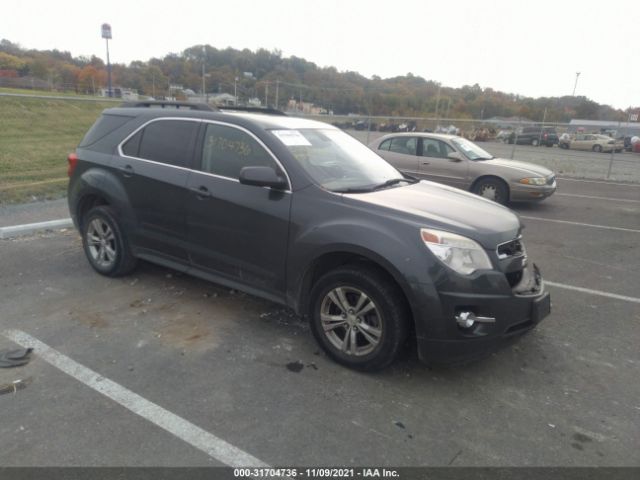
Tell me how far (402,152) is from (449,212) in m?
7.48

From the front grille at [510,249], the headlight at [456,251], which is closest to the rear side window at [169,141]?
the headlight at [456,251]

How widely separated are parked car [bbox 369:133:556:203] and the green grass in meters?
7.04

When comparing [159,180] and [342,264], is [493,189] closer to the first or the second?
[342,264]

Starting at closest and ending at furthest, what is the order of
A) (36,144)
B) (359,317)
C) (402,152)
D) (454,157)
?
(359,317), (454,157), (402,152), (36,144)

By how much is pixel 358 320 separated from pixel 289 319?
3.42 feet

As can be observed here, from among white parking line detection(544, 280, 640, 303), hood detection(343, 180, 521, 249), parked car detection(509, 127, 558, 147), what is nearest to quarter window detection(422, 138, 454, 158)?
white parking line detection(544, 280, 640, 303)

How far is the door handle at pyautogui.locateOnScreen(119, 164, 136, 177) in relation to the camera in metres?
4.68

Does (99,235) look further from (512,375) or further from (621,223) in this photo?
(621,223)

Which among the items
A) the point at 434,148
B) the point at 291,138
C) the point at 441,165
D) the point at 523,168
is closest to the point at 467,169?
the point at 441,165

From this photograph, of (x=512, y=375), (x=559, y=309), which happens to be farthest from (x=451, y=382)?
(x=559, y=309)

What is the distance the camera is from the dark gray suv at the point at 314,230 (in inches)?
125

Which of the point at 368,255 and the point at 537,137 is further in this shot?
the point at 537,137

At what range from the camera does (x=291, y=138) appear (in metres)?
4.07

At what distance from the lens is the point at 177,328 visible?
4.02 m
